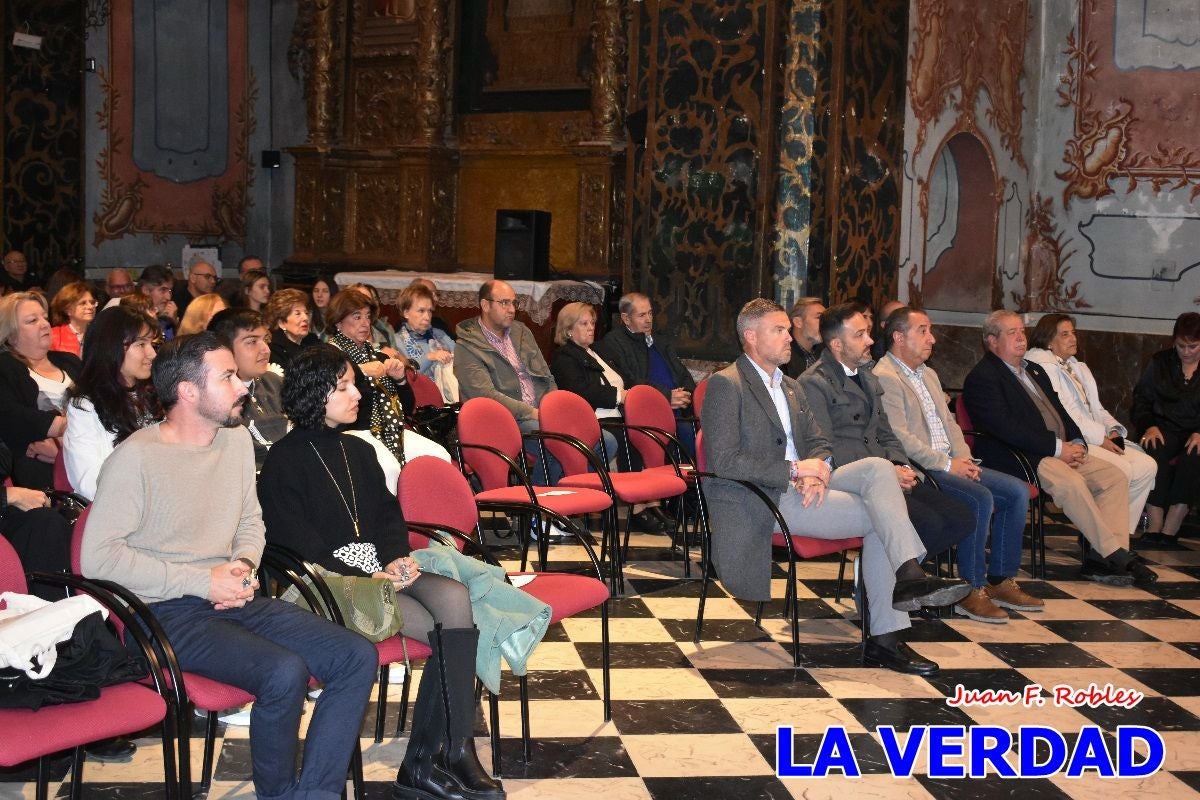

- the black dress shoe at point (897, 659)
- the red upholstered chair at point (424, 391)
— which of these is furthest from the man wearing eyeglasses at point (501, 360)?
the black dress shoe at point (897, 659)

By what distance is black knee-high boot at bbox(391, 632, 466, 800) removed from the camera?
3.32 meters

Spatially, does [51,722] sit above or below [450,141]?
below

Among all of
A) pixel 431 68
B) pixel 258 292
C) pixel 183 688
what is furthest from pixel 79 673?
pixel 431 68

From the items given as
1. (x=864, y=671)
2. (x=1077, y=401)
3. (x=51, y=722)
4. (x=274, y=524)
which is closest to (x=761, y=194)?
(x=1077, y=401)

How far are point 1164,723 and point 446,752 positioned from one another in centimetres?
224

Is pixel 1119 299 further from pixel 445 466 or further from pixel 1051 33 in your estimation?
pixel 445 466

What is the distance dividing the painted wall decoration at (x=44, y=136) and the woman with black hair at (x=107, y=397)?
312 inches

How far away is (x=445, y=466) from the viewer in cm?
403

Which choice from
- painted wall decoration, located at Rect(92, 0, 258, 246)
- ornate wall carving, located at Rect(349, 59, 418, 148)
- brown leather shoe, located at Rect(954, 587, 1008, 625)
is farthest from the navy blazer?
painted wall decoration, located at Rect(92, 0, 258, 246)

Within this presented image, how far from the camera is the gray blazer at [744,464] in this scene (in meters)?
4.64

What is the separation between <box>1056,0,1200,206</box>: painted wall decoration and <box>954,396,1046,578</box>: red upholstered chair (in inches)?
139

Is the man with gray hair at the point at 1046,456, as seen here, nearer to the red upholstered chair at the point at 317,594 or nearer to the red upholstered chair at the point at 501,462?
the red upholstered chair at the point at 501,462

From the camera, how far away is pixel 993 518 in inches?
222

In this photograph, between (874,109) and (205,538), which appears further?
(874,109)
